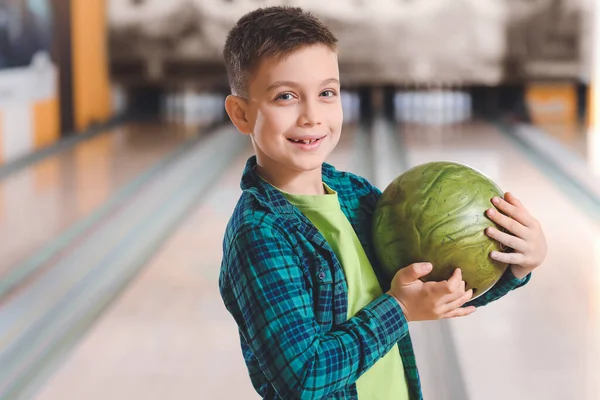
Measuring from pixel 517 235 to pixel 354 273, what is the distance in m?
0.22

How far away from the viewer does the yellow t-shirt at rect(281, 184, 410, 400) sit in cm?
105

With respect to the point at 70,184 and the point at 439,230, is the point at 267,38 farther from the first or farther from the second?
the point at 70,184

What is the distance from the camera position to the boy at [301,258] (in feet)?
3.20

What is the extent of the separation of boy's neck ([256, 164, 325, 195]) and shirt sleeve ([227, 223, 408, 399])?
0.29 ft

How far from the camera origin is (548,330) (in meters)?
2.38

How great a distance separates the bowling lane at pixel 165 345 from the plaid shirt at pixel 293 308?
3.58 ft

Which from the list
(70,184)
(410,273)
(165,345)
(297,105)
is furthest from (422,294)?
(70,184)

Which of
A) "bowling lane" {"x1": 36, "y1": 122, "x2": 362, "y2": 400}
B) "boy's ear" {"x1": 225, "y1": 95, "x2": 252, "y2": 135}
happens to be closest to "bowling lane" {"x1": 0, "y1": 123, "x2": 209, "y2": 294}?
"bowling lane" {"x1": 36, "y1": 122, "x2": 362, "y2": 400}

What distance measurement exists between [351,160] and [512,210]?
346cm

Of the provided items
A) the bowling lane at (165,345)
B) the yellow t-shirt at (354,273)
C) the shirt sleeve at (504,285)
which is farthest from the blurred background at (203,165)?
the yellow t-shirt at (354,273)

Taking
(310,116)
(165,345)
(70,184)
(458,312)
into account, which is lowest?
(165,345)

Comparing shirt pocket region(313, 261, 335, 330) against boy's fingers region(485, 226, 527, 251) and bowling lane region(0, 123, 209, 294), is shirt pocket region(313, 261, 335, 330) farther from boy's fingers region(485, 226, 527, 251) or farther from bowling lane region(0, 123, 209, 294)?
bowling lane region(0, 123, 209, 294)

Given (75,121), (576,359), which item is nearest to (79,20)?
(75,121)

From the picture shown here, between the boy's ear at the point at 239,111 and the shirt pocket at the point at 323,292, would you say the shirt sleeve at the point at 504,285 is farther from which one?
the boy's ear at the point at 239,111
